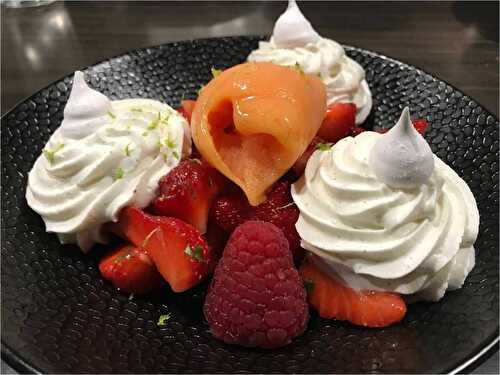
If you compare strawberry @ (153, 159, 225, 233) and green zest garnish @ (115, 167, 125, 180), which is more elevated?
green zest garnish @ (115, 167, 125, 180)

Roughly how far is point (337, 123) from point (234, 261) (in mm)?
707

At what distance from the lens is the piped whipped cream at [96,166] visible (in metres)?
1.48

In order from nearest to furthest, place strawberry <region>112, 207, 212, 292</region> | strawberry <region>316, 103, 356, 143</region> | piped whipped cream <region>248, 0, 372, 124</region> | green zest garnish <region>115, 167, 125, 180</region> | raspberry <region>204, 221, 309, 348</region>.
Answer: raspberry <region>204, 221, 309, 348</region>, strawberry <region>112, 207, 212, 292</region>, green zest garnish <region>115, 167, 125, 180</region>, strawberry <region>316, 103, 356, 143</region>, piped whipped cream <region>248, 0, 372, 124</region>

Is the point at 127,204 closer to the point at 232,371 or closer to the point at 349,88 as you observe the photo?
the point at 232,371

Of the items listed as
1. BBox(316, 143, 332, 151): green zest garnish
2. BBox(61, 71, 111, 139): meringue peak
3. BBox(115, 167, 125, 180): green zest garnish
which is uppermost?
BBox(61, 71, 111, 139): meringue peak

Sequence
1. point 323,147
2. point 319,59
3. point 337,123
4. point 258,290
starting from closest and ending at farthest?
point 258,290, point 323,147, point 337,123, point 319,59

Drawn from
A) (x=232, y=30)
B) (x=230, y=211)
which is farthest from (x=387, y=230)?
(x=232, y=30)

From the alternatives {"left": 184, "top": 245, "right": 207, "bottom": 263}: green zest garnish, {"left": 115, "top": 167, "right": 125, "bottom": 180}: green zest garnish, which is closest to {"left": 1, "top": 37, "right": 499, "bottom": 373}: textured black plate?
{"left": 184, "top": 245, "right": 207, "bottom": 263}: green zest garnish

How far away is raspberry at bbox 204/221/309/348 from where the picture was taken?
4.00ft

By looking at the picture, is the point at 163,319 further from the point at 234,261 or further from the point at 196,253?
the point at 234,261

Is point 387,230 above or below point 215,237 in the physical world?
above

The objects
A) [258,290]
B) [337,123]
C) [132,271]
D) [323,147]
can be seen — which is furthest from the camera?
[337,123]

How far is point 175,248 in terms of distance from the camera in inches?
54.2

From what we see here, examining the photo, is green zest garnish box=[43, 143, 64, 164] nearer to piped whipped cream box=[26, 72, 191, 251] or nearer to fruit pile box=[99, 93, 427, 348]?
piped whipped cream box=[26, 72, 191, 251]
